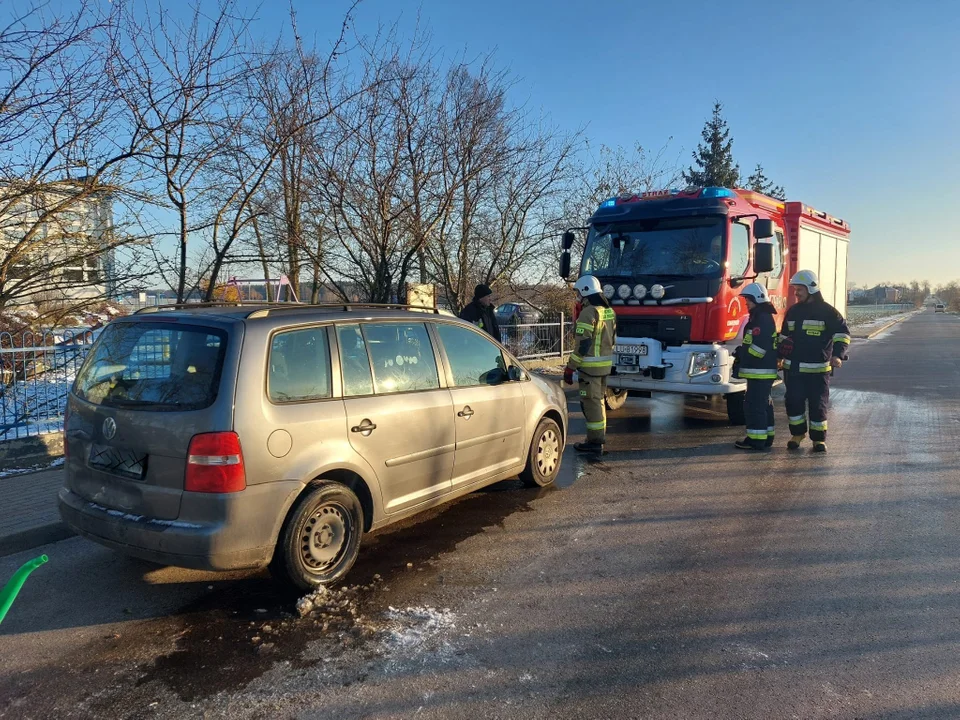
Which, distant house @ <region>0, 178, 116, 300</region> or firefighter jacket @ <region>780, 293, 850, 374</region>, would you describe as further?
firefighter jacket @ <region>780, 293, 850, 374</region>

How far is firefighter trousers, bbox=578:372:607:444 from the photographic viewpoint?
23.3 ft

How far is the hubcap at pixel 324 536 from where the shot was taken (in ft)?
12.6

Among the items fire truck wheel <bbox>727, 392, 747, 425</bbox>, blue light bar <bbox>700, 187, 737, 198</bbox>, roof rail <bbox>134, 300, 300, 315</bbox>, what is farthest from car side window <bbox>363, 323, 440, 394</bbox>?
fire truck wheel <bbox>727, 392, 747, 425</bbox>

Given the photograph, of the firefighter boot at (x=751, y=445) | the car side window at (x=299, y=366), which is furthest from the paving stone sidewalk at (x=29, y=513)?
the firefighter boot at (x=751, y=445)

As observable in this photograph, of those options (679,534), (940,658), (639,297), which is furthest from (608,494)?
(639,297)

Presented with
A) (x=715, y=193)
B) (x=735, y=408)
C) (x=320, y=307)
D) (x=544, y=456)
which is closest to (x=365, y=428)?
(x=320, y=307)

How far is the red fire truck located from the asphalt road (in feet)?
8.29

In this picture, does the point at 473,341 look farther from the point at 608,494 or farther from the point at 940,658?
the point at 940,658

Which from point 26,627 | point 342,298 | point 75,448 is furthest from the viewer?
point 342,298

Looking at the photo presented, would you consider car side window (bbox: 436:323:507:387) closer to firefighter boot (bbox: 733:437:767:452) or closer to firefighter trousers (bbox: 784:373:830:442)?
firefighter boot (bbox: 733:437:767:452)

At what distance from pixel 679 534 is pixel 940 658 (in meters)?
1.87

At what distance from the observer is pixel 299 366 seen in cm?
385

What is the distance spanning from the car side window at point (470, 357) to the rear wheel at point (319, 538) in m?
1.32

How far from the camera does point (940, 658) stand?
10.3 ft
